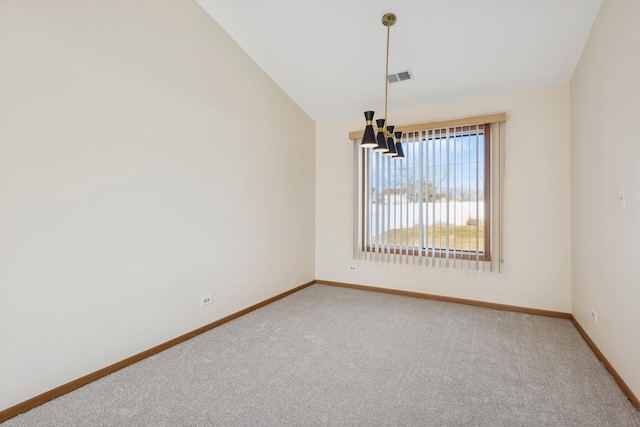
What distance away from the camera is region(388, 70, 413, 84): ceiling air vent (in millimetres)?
3624

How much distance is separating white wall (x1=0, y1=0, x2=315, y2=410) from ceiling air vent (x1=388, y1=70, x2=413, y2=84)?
1662 mm

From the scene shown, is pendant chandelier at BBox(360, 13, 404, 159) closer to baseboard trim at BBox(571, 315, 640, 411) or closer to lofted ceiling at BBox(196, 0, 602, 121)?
lofted ceiling at BBox(196, 0, 602, 121)

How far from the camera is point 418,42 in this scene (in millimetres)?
3146

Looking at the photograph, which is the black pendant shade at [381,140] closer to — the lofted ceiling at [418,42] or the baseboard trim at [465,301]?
the lofted ceiling at [418,42]

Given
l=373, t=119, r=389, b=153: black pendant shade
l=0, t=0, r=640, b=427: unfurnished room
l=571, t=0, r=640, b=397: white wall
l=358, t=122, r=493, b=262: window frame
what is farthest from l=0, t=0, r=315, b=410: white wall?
l=571, t=0, r=640, b=397: white wall

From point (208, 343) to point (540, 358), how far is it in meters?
2.91

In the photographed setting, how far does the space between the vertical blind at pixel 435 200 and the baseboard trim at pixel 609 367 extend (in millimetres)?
1017

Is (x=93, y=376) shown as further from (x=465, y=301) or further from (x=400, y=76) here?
(x=400, y=76)

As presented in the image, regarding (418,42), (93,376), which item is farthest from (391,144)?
(93,376)

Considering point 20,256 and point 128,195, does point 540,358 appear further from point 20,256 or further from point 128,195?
point 20,256

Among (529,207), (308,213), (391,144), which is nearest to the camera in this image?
(391,144)

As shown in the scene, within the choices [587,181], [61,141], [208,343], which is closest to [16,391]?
[208,343]

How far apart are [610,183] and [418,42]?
2.13 meters

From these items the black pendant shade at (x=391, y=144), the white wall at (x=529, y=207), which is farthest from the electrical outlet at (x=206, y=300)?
the white wall at (x=529, y=207)
